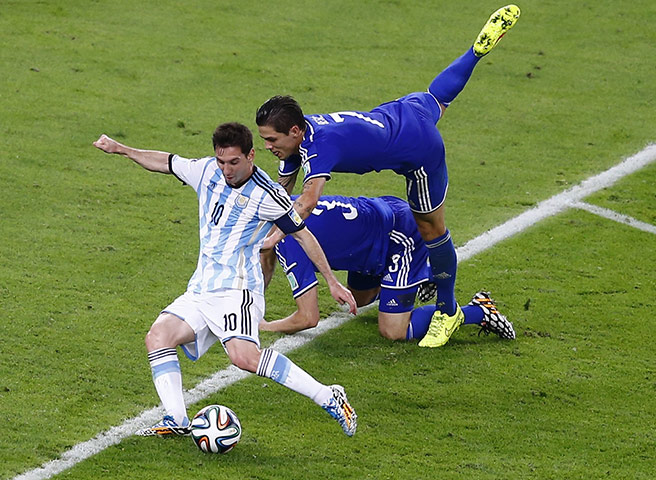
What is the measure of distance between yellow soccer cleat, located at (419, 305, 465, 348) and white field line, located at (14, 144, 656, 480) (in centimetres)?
64

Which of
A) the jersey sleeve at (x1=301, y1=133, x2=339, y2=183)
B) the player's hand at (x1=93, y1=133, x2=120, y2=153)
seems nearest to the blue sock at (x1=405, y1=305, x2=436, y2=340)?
the jersey sleeve at (x1=301, y1=133, x2=339, y2=183)

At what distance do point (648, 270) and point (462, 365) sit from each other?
2.19 metres

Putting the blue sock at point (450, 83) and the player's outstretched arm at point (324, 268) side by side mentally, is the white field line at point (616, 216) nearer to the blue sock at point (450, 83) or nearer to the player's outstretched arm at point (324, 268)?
the blue sock at point (450, 83)

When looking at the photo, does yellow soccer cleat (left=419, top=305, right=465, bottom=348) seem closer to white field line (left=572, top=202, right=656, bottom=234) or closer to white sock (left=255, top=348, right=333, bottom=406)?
white sock (left=255, top=348, right=333, bottom=406)

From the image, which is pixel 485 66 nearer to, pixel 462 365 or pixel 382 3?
pixel 382 3

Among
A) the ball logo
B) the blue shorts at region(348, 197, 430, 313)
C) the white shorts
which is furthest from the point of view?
the blue shorts at region(348, 197, 430, 313)

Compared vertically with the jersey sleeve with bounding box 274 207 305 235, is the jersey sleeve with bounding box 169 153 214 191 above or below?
above

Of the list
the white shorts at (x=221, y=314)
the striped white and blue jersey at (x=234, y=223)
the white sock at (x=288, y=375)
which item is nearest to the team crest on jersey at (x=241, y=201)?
the striped white and blue jersey at (x=234, y=223)

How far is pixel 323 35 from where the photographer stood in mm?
12617

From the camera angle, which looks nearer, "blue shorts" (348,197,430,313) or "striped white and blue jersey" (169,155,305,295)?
"striped white and blue jersey" (169,155,305,295)

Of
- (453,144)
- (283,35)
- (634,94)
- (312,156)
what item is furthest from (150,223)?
(634,94)

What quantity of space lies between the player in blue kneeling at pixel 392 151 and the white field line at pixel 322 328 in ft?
2.63

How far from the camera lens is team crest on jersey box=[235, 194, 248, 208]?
552 centimetres

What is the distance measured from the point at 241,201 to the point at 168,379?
3.14 feet
